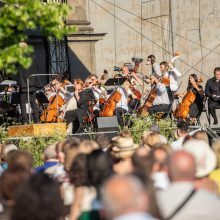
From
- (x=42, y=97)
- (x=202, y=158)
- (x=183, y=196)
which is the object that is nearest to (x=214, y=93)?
(x=42, y=97)

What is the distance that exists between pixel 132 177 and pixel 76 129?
15.8 meters

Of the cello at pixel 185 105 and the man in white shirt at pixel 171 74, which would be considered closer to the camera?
the man in white shirt at pixel 171 74

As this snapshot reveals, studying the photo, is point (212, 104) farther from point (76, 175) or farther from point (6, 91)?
point (76, 175)

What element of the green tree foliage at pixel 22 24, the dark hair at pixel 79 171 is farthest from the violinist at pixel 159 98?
the dark hair at pixel 79 171

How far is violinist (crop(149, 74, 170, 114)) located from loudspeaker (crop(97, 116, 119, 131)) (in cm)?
151

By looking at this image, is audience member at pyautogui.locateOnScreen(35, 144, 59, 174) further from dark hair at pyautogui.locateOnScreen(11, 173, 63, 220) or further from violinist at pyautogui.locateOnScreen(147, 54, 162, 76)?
violinist at pyautogui.locateOnScreen(147, 54, 162, 76)

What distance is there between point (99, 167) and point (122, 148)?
276 centimetres

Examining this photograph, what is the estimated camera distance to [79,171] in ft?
33.8

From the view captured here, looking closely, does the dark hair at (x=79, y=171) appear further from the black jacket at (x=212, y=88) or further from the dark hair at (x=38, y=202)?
the black jacket at (x=212, y=88)

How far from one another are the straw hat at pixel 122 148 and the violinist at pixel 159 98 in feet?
35.3

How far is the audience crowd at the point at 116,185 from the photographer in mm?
7758

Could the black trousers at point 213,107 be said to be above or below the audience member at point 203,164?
below

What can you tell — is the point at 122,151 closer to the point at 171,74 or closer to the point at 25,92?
the point at 25,92

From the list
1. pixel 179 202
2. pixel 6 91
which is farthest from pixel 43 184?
pixel 6 91
